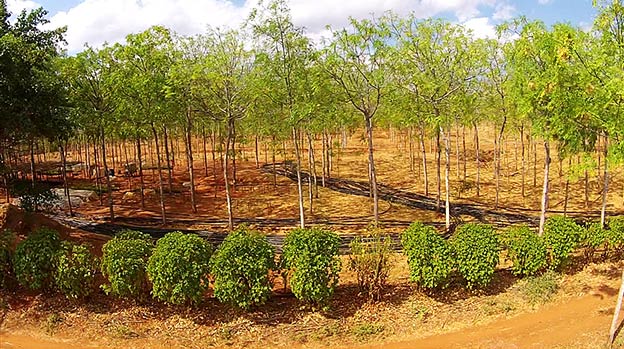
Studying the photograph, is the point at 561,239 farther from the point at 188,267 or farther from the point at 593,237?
the point at 188,267

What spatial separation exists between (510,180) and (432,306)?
23174 millimetres

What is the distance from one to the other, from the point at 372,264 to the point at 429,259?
4.69 feet

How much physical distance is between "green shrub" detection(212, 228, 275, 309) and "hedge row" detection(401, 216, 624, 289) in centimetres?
373

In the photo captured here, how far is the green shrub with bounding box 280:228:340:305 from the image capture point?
11.5 metres

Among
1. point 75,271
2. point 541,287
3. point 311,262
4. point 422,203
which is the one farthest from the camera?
point 422,203

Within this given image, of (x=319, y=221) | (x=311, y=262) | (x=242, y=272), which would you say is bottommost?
(x=319, y=221)

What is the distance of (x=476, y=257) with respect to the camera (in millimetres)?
12180

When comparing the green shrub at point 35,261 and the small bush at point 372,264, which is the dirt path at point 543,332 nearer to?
the small bush at point 372,264

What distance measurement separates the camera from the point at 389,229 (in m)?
21.0

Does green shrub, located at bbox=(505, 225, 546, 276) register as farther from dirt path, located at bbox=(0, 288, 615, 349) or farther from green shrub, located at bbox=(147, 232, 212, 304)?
green shrub, located at bbox=(147, 232, 212, 304)

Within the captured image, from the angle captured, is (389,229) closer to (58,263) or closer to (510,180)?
(58,263)

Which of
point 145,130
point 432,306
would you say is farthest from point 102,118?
point 432,306

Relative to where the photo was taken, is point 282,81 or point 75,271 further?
point 282,81

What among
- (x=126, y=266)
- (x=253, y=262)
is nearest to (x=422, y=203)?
(x=253, y=262)
